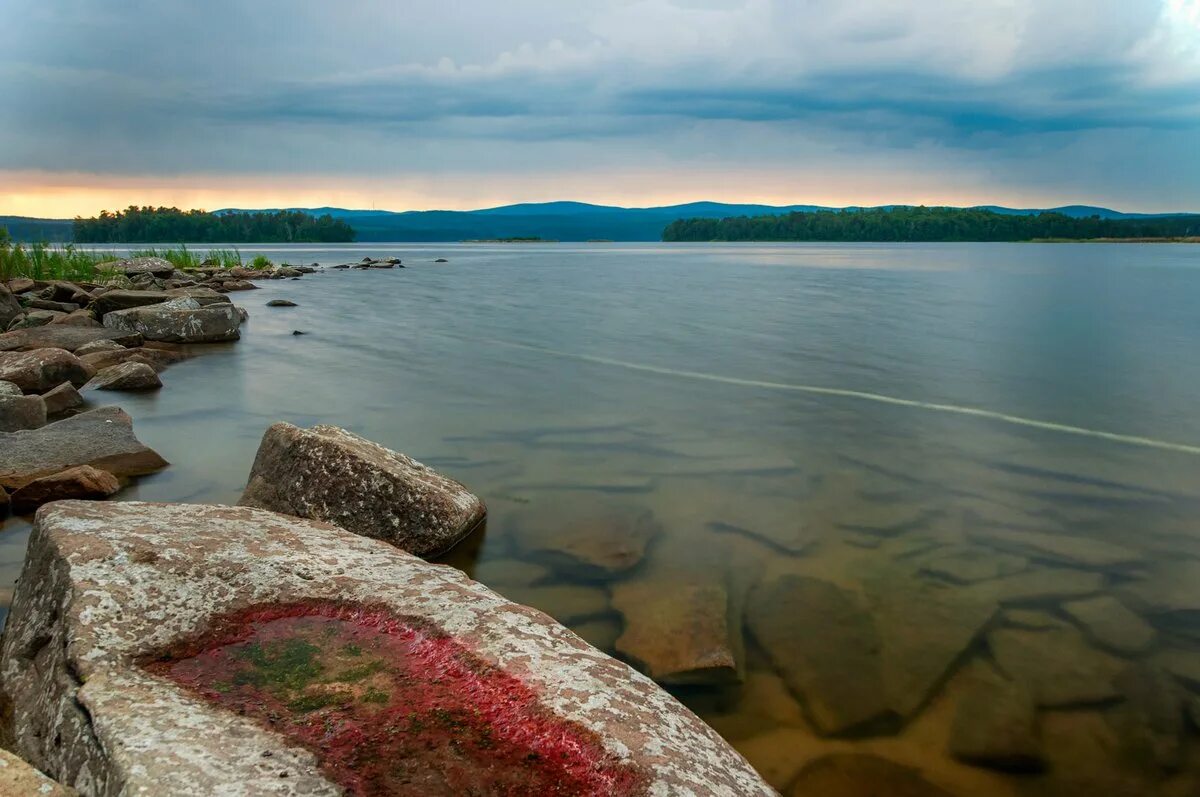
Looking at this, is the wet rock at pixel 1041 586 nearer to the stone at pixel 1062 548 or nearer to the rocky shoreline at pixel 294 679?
the stone at pixel 1062 548

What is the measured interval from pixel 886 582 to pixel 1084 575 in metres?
1.36

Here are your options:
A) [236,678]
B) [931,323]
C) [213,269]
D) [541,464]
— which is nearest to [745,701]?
[236,678]

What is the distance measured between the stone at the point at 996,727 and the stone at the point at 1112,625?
2.68ft

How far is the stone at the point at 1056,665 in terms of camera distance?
371 centimetres

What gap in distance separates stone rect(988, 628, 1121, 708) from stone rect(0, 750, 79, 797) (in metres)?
3.87

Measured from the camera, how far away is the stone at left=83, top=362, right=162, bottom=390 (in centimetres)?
1049

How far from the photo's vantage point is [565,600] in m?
4.52

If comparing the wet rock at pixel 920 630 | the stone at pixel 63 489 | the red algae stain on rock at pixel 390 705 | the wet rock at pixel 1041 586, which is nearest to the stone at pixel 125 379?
the stone at pixel 63 489

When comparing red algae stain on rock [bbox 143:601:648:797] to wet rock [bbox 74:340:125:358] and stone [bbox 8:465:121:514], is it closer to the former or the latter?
stone [bbox 8:465:121:514]

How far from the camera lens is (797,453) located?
25.3 feet

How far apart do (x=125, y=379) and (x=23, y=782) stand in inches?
393

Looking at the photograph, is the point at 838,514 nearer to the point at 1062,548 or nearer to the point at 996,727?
the point at 1062,548

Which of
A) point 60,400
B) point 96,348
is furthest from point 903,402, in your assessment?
point 96,348

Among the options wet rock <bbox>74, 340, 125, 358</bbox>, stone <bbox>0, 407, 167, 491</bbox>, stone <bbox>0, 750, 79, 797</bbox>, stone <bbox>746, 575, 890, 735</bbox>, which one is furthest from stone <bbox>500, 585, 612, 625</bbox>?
wet rock <bbox>74, 340, 125, 358</bbox>
